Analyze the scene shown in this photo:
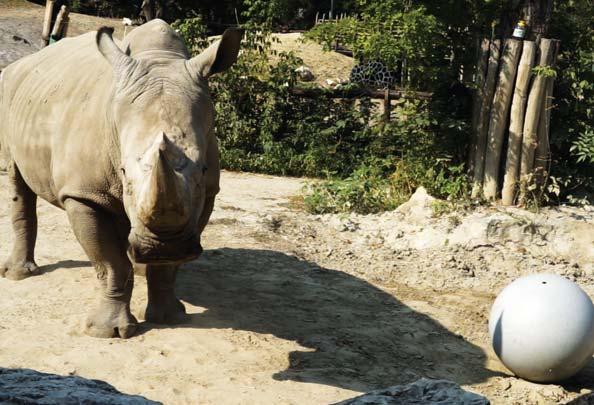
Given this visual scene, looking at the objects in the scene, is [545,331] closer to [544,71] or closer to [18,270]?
[18,270]

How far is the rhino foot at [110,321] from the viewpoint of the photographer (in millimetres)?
5820

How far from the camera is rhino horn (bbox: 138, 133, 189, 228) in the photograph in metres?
4.25

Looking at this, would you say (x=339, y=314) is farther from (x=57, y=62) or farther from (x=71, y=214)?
(x=57, y=62)

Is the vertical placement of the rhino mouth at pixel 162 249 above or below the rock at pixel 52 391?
below

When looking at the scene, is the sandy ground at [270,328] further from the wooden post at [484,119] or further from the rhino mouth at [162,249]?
the wooden post at [484,119]

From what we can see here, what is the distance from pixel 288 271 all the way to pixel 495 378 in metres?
2.42

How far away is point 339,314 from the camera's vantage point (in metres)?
6.73

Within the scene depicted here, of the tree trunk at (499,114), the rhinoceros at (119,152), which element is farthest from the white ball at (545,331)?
the tree trunk at (499,114)

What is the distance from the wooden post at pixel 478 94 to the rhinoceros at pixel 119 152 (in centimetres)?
435

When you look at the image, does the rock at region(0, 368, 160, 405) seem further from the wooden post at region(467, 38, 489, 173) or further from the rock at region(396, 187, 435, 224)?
the wooden post at region(467, 38, 489, 173)

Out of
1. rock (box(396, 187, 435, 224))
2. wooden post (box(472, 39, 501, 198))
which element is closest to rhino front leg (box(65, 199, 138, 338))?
rock (box(396, 187, 435, 224))

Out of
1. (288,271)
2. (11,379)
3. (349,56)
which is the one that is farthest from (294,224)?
(349,56)

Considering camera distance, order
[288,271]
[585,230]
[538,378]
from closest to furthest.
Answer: [538,378]
[288,271]
[585,230]

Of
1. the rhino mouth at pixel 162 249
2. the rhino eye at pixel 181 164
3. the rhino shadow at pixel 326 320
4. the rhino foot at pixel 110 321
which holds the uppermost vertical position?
the rhino eye at pixel 181 164
